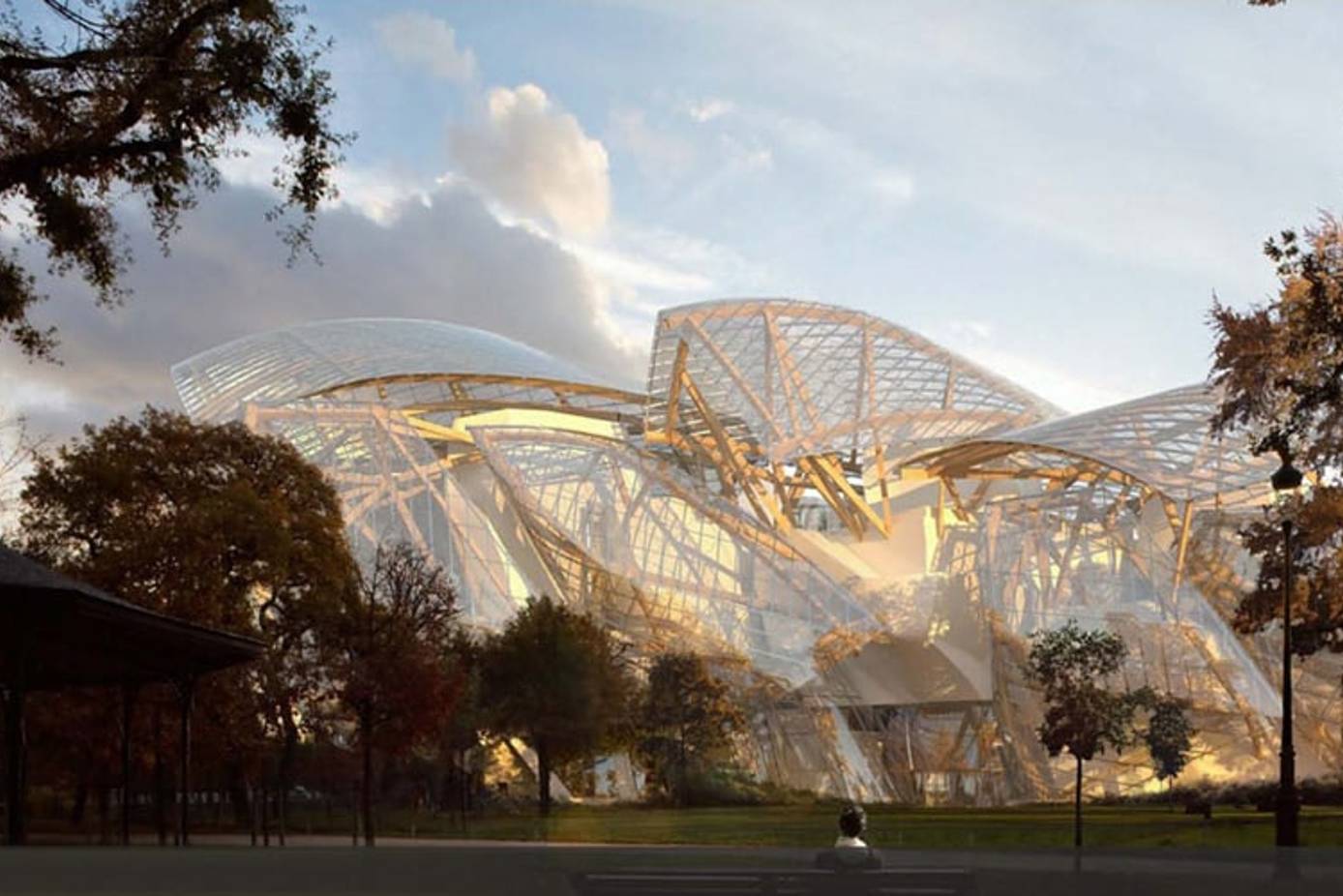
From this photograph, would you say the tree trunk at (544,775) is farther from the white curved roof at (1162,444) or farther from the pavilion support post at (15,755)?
the pavilion support post at (15,755)

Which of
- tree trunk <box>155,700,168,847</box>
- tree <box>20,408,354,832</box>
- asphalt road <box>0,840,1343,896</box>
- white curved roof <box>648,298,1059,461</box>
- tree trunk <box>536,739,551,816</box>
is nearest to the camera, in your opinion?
asphalt road <box>0,840,1343,896</box>

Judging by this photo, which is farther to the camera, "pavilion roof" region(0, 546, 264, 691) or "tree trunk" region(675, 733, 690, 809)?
"tree trunk" region(675, 733, 690, 809)

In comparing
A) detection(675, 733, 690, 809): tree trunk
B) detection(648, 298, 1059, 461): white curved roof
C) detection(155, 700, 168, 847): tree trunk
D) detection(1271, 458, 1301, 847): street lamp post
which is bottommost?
detection(675, 733, 690, 809): tree trunk

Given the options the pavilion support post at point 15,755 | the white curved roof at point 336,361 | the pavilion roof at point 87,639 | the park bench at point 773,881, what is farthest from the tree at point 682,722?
the park bench at point 773,881

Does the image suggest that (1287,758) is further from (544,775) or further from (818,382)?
(818,382)

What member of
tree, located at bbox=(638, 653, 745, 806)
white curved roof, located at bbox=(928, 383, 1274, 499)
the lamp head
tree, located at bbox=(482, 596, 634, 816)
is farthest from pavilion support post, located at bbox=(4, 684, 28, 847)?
white curved roof, located at bbox=(928, 383, 1274, 499)

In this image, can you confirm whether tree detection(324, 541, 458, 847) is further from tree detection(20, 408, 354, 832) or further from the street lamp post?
the street lamp post

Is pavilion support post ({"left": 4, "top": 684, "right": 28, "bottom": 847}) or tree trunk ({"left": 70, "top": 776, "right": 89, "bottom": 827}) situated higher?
pavilion support post ({"left": 4, "top": 684, "right": 28, "bottom": 847})

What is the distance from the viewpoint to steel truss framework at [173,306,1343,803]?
62.6 metres

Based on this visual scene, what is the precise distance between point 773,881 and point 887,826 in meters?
35.6

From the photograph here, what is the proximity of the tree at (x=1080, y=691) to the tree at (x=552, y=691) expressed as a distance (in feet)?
55.1

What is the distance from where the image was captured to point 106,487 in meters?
42.3

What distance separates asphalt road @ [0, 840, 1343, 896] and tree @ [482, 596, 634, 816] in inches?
1937

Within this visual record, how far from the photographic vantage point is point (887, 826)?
144 feet
